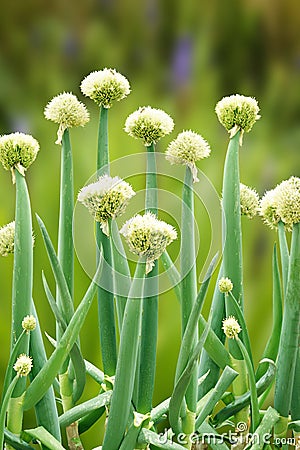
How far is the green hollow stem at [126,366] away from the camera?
0.72ft

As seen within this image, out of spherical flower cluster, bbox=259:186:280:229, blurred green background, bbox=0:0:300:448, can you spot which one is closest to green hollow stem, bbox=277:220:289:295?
spherical flower cluster, bbox=259:186:280:229

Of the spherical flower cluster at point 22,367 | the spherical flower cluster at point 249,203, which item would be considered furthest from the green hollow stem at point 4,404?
the spherical flower cluster at point 249,203

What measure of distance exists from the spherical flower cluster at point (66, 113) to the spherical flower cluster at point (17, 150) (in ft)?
0.07

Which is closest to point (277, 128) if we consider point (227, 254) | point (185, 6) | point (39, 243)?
point (185, 6)

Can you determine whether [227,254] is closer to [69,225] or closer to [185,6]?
[69,225]

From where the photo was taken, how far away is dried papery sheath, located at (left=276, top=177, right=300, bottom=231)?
0.82 ft

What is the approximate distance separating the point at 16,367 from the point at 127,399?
0.03 metres

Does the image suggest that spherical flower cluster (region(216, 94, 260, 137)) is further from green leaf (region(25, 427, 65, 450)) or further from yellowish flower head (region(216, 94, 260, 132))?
green leaf (region(25, 427, 65, 450))

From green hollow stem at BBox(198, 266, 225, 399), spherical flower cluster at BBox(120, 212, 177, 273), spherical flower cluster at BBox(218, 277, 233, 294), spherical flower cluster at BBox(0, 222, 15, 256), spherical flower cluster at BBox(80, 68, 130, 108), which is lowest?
green hollow stem at BBox(198, 266, 225, 399)

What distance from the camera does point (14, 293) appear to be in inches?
9.8

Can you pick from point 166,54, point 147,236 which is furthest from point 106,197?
point 166,54

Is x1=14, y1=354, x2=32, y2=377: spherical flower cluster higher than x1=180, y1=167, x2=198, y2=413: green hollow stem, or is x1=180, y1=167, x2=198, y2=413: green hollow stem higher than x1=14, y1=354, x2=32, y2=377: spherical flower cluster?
x1=180, y1=167, x2=198, y2=413: green hollow stem

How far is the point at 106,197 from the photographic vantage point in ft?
0.74

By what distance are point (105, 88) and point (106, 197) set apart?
0.05 metres
